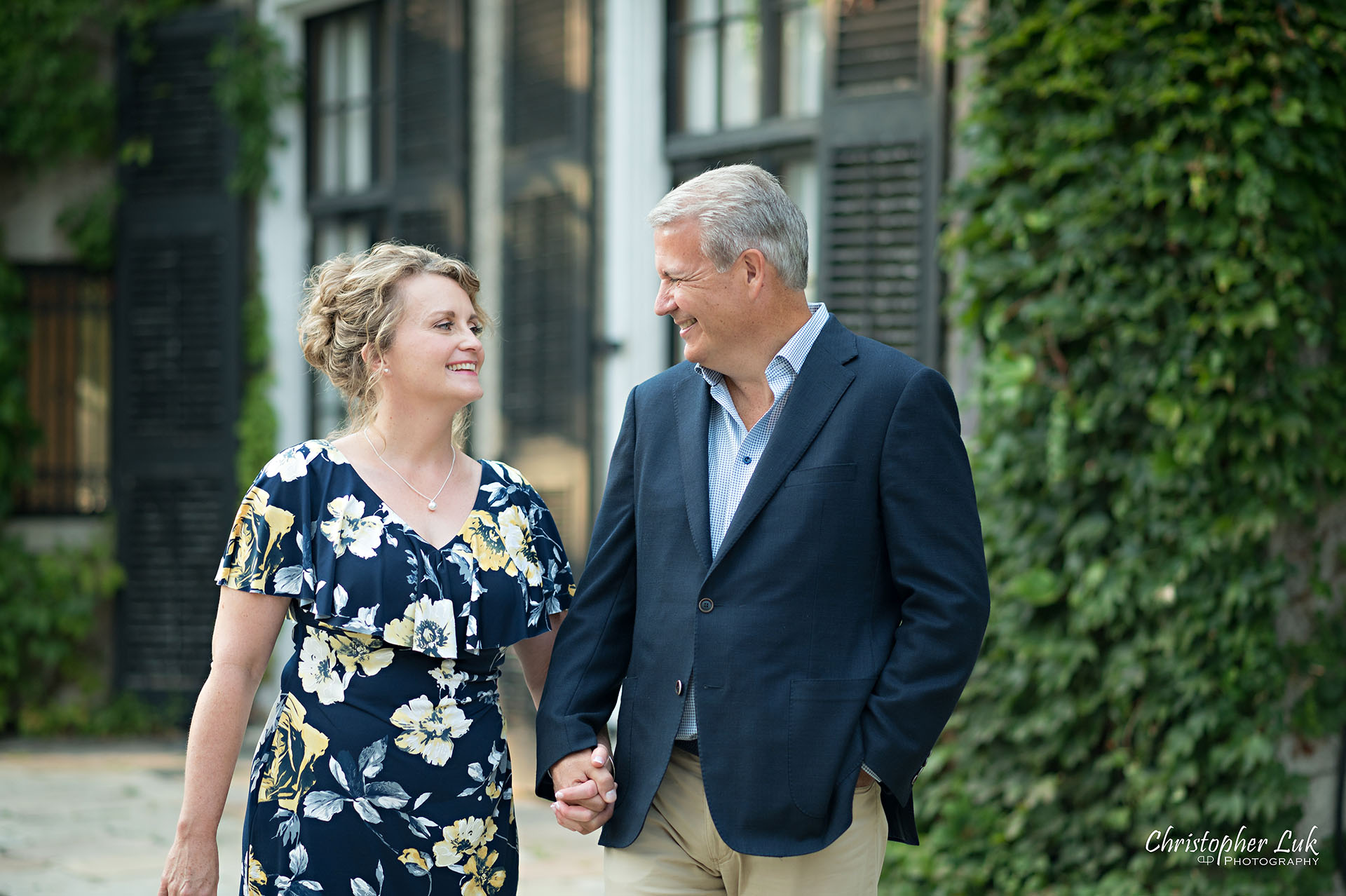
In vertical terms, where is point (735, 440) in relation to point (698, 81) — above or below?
below

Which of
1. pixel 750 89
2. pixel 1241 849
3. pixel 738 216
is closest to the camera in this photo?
pixel 738 216

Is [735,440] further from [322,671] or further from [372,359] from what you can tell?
[322,671]

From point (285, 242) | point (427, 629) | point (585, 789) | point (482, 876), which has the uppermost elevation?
point (285, 242)

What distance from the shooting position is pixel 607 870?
97.7 inches

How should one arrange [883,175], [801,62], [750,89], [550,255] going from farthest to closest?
[550,255] < [750,89] < [801,62] < [883,175]

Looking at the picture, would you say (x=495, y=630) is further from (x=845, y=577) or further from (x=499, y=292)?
(x=499, y=292)

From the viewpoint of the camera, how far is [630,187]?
6.26 meters

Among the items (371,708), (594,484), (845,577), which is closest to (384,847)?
(371,708)

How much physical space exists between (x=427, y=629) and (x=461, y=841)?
1.26 ft

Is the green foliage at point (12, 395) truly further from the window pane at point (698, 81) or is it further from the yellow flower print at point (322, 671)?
the yellow flower print at point (322, 671)

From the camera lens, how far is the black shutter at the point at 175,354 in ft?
27.1

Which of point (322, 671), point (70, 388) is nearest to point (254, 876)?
point (322, 671)

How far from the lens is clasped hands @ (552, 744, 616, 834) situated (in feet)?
7.87

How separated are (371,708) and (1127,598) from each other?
2432mm
